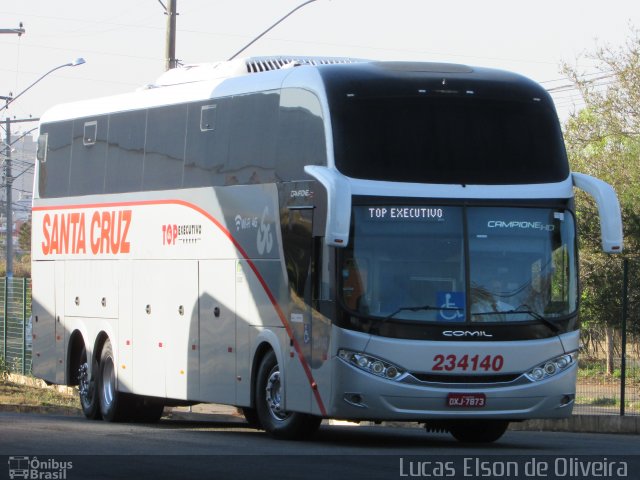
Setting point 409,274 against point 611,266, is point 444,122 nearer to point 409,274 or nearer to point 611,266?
point 409,274

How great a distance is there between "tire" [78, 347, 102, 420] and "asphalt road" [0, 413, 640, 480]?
3553 mm

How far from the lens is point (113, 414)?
74.1ft

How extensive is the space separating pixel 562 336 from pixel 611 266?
10.5 m

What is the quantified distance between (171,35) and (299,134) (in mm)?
13388

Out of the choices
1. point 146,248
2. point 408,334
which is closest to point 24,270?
point 146,248

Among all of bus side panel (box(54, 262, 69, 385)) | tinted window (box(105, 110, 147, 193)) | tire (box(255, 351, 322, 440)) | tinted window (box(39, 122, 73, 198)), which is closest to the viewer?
tire (box(255, 351, 322, 440))

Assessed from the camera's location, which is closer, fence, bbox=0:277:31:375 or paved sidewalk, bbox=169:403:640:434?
paved sidewalk, bbox=169:403:640:434

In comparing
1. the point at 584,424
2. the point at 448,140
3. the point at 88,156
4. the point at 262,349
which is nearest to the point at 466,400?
the point at 448,140

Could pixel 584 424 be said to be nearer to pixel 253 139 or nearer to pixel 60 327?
pixel 253 139

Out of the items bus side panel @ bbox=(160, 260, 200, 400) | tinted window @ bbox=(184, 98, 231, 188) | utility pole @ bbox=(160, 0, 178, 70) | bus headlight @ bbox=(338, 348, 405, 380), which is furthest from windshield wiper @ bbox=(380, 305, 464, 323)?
utility pole @ bbox=(160, 0, 178, 70)

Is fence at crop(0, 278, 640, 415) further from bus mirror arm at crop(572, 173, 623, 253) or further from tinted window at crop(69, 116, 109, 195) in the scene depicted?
tinted window at crop(69, 116, 109, 195)
